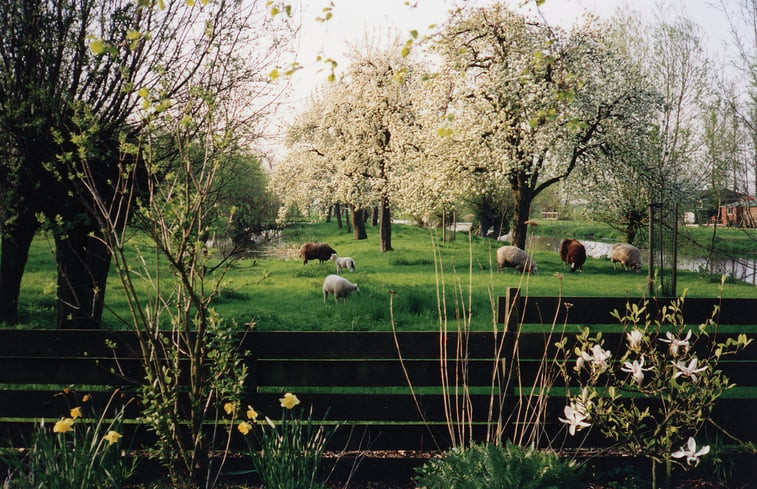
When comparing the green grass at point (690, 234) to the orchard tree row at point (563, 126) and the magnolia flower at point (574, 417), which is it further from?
the magnolia flower at point (574, 417)

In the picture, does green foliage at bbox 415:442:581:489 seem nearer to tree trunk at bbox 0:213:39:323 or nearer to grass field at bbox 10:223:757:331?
grass field at bbox 10:223:757:331

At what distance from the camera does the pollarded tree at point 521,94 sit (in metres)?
19.7

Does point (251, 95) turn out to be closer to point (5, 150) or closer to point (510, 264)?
point (5, 150)

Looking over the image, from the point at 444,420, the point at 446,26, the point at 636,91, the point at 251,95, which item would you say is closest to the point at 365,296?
the point at 251,95

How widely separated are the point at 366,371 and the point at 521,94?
1646cm

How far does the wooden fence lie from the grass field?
2.91 ft

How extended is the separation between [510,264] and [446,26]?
842 centimetres

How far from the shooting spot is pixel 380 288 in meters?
14.6

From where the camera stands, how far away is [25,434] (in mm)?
4910

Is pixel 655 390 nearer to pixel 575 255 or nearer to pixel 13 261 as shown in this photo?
pixel 13 261

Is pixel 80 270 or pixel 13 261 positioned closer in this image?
pixel 80 270

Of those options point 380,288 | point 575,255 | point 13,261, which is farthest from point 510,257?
point 13,261

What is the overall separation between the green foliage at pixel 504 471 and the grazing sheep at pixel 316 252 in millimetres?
16990

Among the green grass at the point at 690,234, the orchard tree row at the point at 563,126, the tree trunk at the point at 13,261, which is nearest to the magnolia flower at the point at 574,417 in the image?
the tree trunk at the point at 13,261
